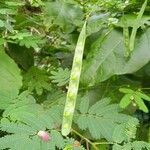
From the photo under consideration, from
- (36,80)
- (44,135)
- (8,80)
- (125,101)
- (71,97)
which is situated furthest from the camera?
(36,80)

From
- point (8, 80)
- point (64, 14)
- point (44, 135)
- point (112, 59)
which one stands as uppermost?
point (64, 14)

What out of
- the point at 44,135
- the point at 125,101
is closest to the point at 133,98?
the point at 125,101

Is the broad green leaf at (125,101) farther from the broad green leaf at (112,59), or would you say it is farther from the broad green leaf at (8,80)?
the broad green leaf at (8,80)

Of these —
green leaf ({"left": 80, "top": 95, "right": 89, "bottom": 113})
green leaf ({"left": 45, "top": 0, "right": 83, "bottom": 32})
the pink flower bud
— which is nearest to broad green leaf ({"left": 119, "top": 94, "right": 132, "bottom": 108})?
green leaf ({"left": 80, "top": 95, "right": 89, "bottom": 113})

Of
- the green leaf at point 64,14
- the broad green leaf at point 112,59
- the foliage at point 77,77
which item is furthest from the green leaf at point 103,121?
the green leaf at point 64,14

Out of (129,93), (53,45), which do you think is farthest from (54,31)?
(129,93)

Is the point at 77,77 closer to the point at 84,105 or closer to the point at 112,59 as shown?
the point at 84,105

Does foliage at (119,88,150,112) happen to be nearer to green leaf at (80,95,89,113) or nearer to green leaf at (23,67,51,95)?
green leaf at (80,95,89,113)

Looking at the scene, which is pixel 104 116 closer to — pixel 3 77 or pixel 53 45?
pixel 3 77

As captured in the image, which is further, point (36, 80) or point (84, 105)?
point (36, 80)
